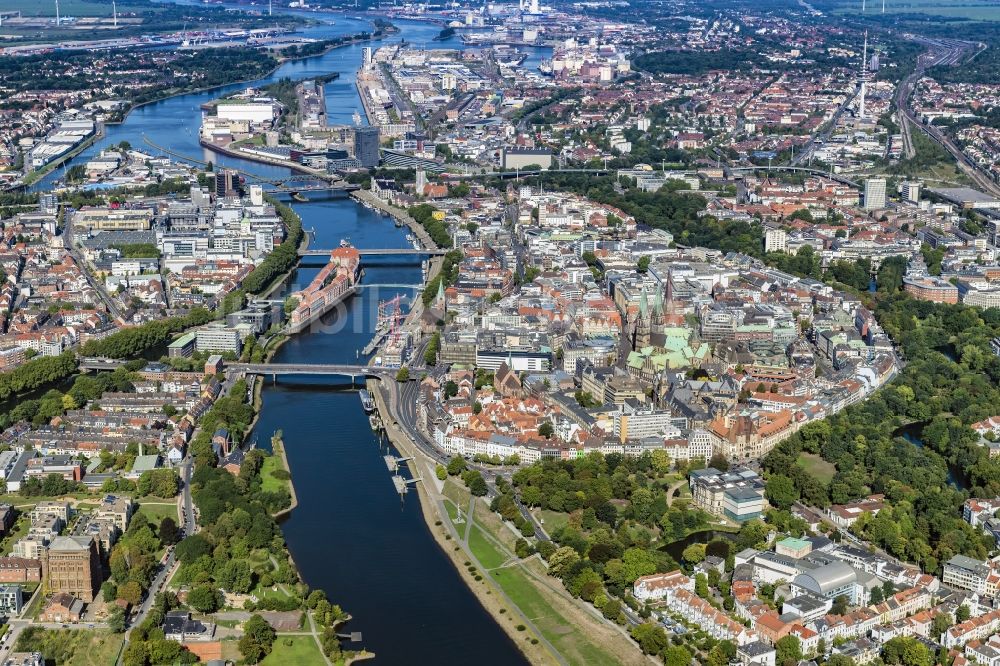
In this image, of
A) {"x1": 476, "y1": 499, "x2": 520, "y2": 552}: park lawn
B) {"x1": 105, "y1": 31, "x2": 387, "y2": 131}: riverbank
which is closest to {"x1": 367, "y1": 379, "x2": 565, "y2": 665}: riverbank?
{"x1": 476, "y1": 499, "x2": 520, "y2": 552}: park lawn

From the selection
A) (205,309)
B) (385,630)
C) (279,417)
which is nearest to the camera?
(385,630)

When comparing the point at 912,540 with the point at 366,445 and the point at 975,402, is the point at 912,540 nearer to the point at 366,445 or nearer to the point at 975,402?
the point at 975,402

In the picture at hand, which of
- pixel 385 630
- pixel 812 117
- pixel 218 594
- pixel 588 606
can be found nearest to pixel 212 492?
pixel 218 594

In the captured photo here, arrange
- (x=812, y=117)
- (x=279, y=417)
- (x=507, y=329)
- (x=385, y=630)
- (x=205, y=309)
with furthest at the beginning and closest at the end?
(x=812, y=117) < (x=205, y=309) < (x=507, y=329) < (x=279, y=417) < (x=385, y=630)

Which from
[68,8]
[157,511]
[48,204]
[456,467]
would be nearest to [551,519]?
[456,467]

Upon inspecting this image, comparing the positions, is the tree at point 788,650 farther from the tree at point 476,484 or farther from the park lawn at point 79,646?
the park lawn at point 79,646

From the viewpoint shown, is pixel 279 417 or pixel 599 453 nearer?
pixel 599 453

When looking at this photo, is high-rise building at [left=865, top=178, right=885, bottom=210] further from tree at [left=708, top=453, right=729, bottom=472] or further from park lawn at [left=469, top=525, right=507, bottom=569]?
park lawn at [left=469, top=525, right=507, bottom=569]
